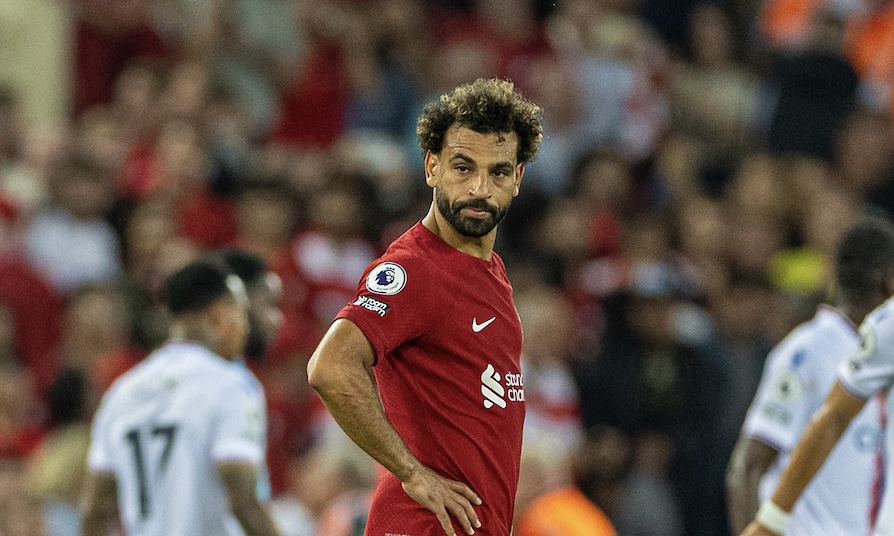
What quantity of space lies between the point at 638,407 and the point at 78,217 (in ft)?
13.0

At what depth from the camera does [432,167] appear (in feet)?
16.7

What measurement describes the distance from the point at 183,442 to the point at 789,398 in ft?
8.71

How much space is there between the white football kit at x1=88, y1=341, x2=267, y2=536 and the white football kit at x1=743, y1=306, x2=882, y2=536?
2290mm

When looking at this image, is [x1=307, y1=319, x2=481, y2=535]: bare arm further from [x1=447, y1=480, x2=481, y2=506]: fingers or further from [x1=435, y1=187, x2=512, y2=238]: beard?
[x1=435, y1=187, x2=512, y2=238]: beard

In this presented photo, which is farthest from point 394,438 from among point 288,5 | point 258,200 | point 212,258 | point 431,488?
point 288,5

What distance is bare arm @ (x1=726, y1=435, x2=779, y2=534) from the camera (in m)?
7.22

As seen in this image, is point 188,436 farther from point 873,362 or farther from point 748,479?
point 873,362

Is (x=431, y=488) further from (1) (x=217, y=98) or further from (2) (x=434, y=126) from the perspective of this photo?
(1) (x=217, y=98)

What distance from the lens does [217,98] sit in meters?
12.2

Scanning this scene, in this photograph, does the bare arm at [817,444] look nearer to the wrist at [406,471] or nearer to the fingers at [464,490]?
the fingers at [464,490]

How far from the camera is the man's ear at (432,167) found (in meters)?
5.07

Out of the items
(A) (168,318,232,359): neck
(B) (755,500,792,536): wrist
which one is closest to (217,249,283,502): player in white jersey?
(A) (168,318,232,359): neck

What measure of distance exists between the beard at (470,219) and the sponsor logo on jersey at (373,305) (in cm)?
37

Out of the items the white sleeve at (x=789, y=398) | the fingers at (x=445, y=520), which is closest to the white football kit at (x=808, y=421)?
the white sleeve at (x=789, y=398)
